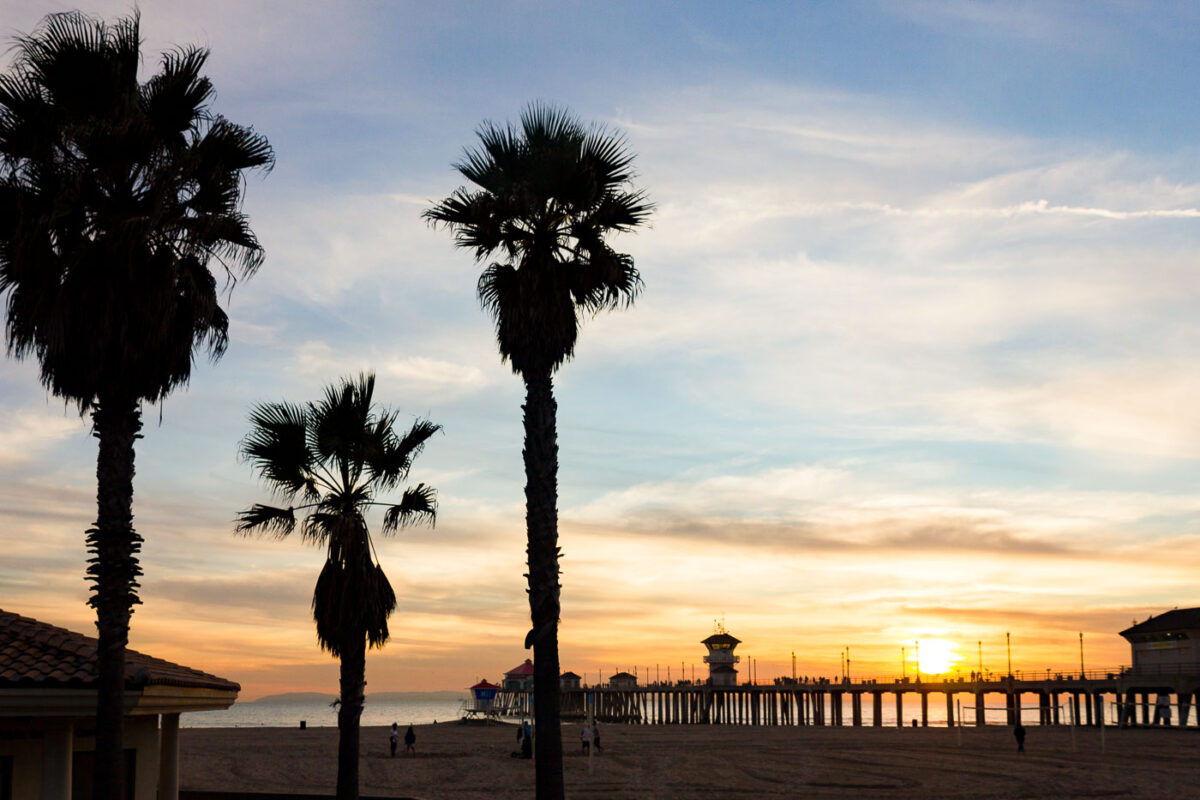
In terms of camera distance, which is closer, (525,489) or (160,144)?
(160,144)

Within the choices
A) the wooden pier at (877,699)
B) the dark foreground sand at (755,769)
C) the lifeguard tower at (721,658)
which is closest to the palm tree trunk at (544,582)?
the dark foreground sand at (755,769)

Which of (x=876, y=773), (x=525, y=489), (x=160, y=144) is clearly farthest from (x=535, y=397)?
(x=876, y=773)

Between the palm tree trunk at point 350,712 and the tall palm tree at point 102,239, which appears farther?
the palm tree trunk at point 350,712

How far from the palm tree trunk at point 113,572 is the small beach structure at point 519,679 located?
116341 mm

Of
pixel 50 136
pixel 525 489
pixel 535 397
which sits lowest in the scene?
pixel 525 489

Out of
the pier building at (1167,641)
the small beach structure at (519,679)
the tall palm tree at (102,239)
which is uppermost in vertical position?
the tall palm tree at (102,239)

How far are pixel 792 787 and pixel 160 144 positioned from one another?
91.9 feet

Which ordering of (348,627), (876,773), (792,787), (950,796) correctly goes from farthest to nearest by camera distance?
(876,773), (792,787), (950,796), (348,627)

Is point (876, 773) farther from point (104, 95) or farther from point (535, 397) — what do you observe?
point (104, 95)

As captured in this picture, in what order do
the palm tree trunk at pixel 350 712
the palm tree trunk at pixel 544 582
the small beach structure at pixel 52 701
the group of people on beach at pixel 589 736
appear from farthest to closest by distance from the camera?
the group of people on beach at pixel 589 736 → the palm tree trunk at pixel 350 712 → the palm tree trunk at pixel 544 582 → the small beach structure at pixel 52 701

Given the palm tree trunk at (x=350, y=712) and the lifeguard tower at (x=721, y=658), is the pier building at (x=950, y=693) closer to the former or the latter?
the lifeguard tower at (x=721, y=658)

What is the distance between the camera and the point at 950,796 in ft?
103

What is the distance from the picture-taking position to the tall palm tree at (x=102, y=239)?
13.1 meters

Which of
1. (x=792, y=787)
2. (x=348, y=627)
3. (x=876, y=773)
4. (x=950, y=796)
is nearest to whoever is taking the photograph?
(x=348, y=627)
